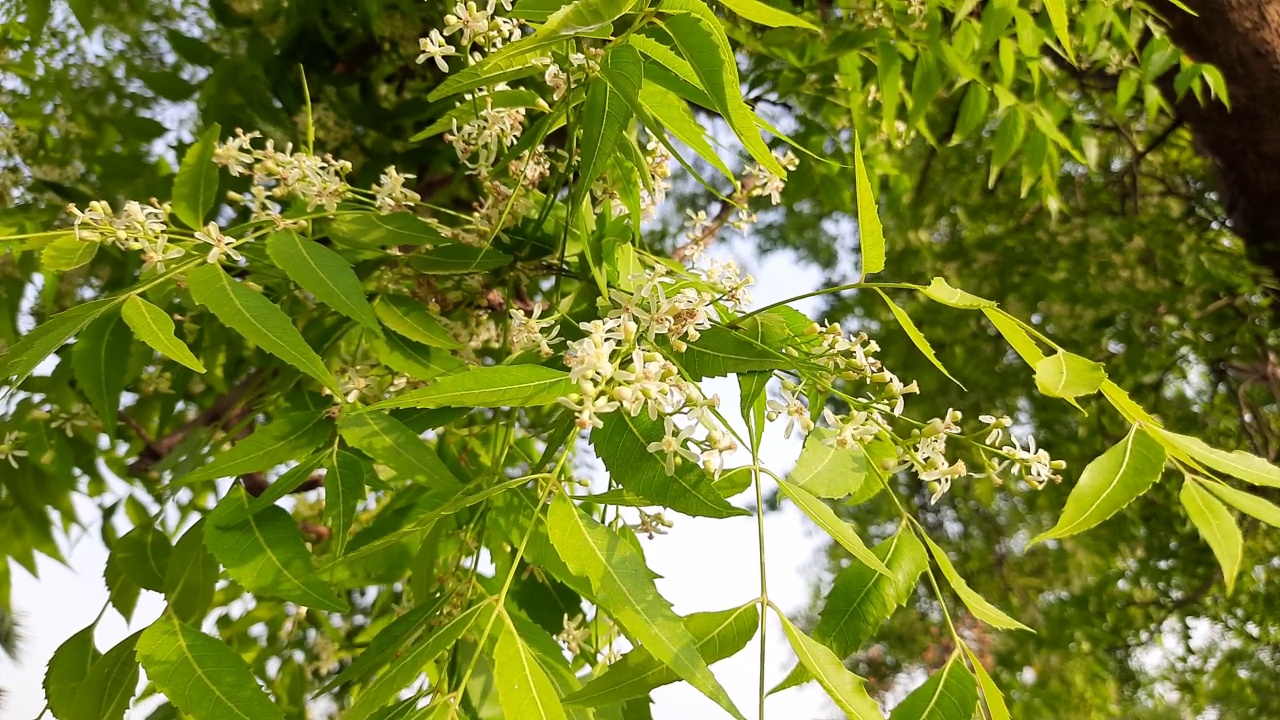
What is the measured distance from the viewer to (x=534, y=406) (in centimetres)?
67

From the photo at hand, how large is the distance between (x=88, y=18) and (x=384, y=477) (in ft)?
2.61

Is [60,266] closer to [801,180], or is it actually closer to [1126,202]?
[801,180]

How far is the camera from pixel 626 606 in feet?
1.46

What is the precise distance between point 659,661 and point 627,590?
0.16 ft

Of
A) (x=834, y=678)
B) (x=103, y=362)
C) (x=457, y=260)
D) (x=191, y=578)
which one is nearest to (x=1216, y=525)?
(x=834, y=678)

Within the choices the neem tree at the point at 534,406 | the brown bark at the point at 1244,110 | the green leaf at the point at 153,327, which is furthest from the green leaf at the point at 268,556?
the brown bark at the point at 1244,110

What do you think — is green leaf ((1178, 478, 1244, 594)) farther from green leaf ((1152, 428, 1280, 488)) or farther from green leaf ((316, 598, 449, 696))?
green leaf ((316, 598, 449, 696))

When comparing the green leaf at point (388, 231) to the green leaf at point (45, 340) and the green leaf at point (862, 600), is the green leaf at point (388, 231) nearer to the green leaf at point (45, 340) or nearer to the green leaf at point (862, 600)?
the green leaf at point (45, 340)

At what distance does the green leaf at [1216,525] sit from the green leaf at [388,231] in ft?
1.90

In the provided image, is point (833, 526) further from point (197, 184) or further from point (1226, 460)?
point (197, 184)

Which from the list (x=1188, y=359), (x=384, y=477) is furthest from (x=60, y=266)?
(x=1188, y=359)

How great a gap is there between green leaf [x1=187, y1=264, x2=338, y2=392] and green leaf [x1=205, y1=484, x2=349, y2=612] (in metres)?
0.12

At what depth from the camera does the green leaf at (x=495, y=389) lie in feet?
1.49

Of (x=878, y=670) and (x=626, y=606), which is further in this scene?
(x=878, y=670)
